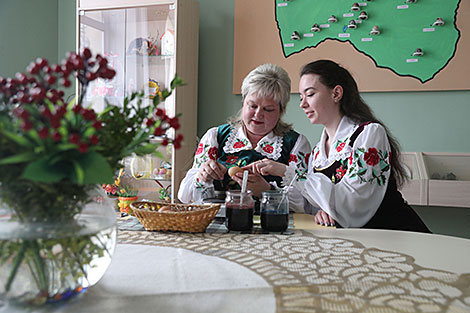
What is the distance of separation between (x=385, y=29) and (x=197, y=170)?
71.4 inches

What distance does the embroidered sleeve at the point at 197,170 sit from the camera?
6.59 feet

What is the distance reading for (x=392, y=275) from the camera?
903 mm

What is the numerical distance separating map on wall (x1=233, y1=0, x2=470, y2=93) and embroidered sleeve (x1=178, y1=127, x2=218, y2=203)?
4.22 feet

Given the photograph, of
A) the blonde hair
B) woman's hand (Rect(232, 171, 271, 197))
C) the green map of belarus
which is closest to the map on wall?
the green map of belarus

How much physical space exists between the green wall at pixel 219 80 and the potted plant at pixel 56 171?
8.61ft

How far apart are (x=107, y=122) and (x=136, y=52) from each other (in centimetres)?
281

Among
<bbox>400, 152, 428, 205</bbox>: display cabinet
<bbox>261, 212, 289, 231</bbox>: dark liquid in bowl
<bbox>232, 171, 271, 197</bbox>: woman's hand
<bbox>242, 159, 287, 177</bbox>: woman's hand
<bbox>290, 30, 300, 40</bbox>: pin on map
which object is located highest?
<bbox>290, 30, 300, 40</bbox>: pin on map

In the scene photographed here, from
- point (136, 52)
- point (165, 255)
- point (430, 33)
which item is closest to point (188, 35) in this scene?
point (136, 52)

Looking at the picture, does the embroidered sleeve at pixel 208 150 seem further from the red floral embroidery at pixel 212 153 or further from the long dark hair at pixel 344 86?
the long dark hair at pixel 344 86

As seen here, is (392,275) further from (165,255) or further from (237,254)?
(165,255)

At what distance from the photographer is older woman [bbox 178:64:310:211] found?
2.02 m

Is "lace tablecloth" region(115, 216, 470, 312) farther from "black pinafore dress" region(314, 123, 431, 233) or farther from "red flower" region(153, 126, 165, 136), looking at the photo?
"black pinafore dress" region(314, 123, 431, 233)

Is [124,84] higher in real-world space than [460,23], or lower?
lower

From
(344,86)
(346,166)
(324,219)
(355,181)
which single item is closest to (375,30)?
(344,86)
